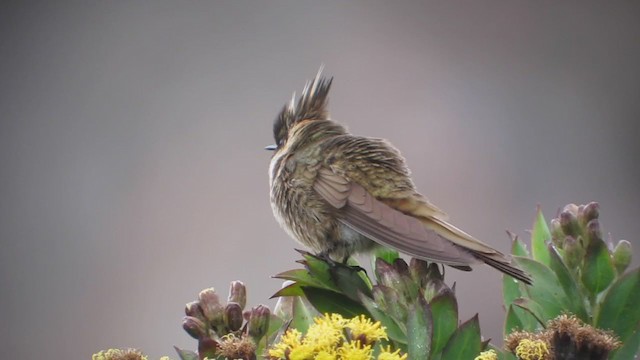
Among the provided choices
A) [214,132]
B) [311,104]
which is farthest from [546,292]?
[214,132]

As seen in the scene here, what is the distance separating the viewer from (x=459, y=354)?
4.38 ft

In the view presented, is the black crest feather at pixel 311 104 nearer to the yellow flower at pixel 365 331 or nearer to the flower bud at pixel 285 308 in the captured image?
the flower bud at pixel 285 308

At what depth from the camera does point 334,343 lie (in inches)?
49.3

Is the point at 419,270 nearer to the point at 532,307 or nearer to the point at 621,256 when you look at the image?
the point at 532,307

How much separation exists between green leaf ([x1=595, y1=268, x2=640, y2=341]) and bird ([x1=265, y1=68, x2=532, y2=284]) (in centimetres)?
32

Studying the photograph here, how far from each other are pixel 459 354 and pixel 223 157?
452cm

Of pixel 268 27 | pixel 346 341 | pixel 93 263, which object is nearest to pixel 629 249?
pixel 346 341

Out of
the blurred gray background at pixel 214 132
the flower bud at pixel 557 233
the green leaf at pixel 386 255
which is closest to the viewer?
the flower bud at pixel 557 233

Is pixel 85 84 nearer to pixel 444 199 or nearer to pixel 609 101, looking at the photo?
pixel 444 199

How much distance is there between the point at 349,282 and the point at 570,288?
0.38 meters

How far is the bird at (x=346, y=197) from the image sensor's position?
6.45 feet

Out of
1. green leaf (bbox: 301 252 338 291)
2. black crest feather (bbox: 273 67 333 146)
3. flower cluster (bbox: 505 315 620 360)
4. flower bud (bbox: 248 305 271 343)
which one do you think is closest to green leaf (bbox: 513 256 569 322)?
flower cluster (bbox: 505 315 620 360)

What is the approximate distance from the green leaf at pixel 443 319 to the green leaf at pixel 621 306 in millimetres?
308

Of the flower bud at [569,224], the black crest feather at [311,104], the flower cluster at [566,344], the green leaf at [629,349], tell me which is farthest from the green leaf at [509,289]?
the black crest feather at [311,104]
